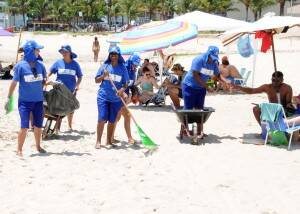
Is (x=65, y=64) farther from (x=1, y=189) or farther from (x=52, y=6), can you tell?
(x=52, y=6)

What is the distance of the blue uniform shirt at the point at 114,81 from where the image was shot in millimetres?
7031

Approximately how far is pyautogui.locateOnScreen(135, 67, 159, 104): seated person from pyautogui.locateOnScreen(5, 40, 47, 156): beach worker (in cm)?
473

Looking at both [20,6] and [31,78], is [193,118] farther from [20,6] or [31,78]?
[20,6]

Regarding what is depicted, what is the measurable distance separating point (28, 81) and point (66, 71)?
1.56 m

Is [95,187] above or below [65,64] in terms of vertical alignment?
below

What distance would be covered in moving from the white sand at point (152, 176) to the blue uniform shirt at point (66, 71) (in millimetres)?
945

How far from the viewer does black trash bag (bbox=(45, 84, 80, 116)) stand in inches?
Result: 298

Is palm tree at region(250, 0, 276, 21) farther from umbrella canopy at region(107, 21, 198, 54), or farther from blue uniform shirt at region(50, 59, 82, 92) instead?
blue uniform shirt at region(50, 59, 82, 92)

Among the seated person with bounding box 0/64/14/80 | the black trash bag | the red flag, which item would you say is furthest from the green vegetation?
the black trash bag

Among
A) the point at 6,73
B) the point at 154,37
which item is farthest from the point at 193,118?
the point at 6,73

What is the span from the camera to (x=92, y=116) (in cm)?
1024

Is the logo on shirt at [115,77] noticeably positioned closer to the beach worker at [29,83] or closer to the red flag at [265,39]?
the beach worker at [29,83]

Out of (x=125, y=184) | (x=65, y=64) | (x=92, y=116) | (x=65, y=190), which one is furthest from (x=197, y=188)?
(x=92, y=116)

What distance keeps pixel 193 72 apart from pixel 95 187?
9.66ft
